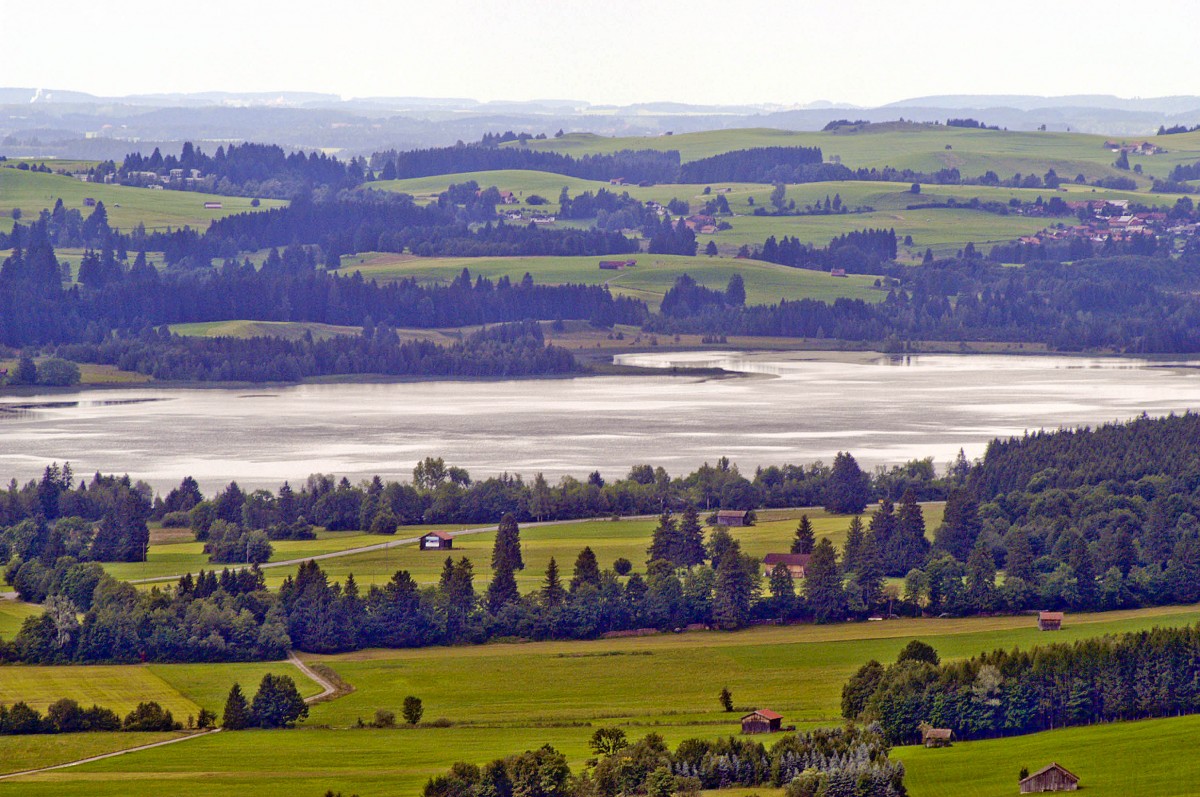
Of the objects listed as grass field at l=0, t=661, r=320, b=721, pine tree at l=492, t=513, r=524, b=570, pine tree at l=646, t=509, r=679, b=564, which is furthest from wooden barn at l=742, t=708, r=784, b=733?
pine tree at l=646, t=509, r=679, b=564

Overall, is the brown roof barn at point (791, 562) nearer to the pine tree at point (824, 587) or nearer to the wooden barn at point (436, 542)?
the pine tree at point (824, 587)

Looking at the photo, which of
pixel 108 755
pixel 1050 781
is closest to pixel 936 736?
pixel 1050 781

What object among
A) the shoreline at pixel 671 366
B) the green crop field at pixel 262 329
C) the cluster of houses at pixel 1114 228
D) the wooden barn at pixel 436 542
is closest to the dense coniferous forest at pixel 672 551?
the wooden barn at pixel 436 542

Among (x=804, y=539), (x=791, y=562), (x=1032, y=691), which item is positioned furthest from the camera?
(x=804, y=539)

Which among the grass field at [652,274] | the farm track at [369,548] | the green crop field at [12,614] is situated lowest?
the grass field at [652,274]

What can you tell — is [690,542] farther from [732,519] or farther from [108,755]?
[108,755]

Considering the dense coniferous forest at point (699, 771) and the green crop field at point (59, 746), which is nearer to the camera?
the dense coniferous forest at point (699, 771)
